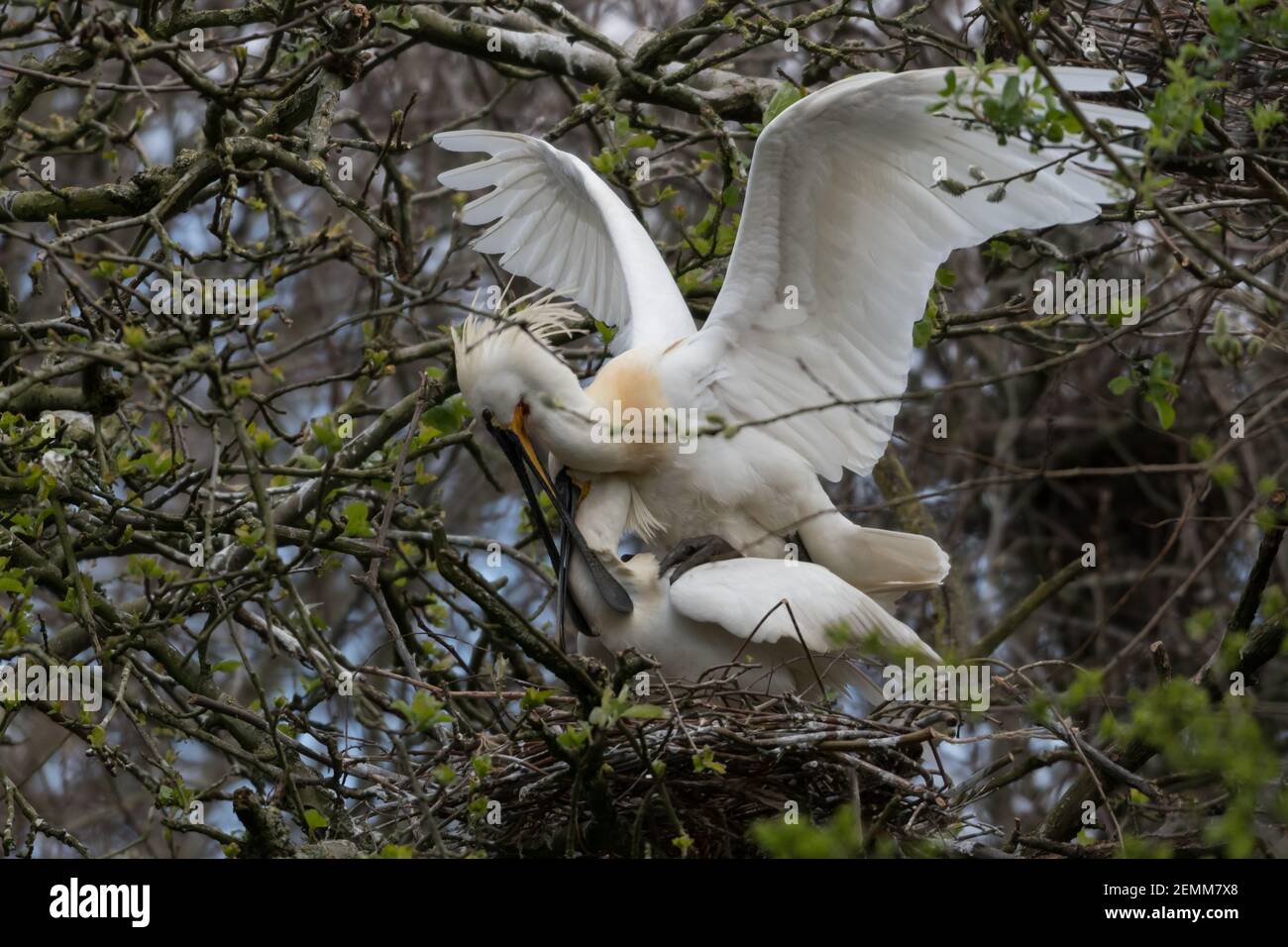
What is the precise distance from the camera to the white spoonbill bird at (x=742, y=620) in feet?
18.1

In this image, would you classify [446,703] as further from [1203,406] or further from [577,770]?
[1203,406]

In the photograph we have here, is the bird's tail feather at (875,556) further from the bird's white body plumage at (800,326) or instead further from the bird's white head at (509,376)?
the bird's white head at (509,376)

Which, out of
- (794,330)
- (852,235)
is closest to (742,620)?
(794,330)

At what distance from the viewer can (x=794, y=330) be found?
604 centimetres

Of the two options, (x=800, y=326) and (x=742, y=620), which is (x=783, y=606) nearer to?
(x=742, y=620)

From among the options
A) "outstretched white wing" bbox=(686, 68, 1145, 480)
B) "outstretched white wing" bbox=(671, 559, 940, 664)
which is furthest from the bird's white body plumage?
"outstretched white wing" bbox=(671, 559, 940, 664)

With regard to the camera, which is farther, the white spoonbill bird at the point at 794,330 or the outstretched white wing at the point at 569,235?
the outstretched white wing at the point at 569,235

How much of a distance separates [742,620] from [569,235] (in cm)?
235

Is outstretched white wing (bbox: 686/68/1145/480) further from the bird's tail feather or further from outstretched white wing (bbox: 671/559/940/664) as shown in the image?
outstretched white wing (bbox: 671/559/940/664)

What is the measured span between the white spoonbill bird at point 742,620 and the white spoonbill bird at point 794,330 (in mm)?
250

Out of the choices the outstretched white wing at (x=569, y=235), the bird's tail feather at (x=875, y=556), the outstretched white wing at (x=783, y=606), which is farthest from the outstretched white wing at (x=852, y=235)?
the outstretched white wing at (x=783, y=606)

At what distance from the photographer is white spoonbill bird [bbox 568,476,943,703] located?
18.1ft

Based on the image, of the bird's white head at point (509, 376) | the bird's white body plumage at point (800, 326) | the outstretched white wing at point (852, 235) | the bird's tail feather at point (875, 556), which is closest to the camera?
the outstretched white wing at point (852, 235)

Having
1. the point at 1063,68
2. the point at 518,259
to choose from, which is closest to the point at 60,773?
the point at 518,259
